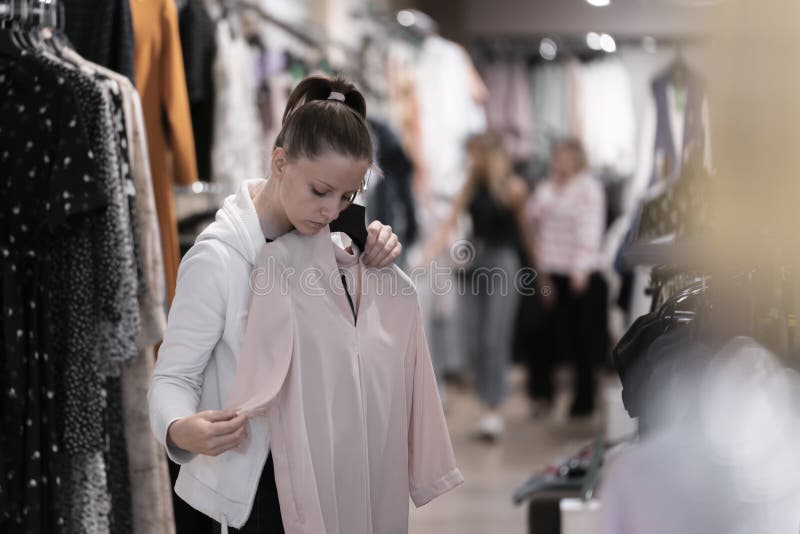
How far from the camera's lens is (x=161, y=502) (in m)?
2.48

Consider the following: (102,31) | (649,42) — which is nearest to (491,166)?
(649,42)

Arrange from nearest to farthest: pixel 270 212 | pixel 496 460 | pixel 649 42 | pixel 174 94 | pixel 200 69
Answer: pixel 270 212, pixel 174 94, pixel 200 69, pixel 649 42, pixel 496 460

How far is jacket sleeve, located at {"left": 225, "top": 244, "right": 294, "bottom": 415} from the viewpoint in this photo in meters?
1.61

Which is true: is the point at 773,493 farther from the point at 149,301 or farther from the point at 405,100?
the point at 405,100

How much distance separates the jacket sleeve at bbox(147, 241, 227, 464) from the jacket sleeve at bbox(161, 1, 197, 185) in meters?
1.33

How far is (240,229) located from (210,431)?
34 cm

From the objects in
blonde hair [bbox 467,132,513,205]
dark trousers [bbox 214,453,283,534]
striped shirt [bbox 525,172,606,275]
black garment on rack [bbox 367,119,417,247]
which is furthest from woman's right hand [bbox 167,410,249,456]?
striped shirt [bbox 525,172,606,275]

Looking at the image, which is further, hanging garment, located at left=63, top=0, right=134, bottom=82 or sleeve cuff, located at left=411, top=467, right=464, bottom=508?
hanging garment, located at left=63, top=0, right=134, bottom=82

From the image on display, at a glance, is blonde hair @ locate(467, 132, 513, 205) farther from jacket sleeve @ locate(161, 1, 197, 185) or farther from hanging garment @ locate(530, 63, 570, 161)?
jacket sleeve @ locate(161, 1, 197, 185)

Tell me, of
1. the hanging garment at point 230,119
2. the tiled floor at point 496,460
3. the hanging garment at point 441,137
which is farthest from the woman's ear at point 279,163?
the hanging garment at point 441,137

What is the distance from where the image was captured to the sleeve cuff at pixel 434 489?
1.80 metres

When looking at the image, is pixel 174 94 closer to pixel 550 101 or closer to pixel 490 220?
pixel 490 220

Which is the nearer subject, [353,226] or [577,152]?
[353,226]

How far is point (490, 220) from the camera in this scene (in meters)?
5.95
